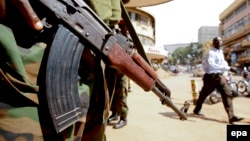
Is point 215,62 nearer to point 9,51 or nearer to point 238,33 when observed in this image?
point 9,51

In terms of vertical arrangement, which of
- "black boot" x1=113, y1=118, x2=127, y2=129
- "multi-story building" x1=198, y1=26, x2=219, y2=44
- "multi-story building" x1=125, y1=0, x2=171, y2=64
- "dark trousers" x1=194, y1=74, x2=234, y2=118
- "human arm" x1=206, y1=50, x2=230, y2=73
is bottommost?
"black boot" x1=113, y1=118, x2=127, y2=129

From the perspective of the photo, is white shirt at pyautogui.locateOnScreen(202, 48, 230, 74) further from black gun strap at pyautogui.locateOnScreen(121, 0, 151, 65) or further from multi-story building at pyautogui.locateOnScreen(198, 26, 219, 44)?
multi-story building at pyautogui.locateOnScreen(198, 26, 219, 44)

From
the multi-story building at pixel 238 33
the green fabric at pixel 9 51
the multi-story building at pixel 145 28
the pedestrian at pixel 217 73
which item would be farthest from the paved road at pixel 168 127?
the multi-story building at pixel 238 33

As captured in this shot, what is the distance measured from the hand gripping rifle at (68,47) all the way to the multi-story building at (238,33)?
4018cm

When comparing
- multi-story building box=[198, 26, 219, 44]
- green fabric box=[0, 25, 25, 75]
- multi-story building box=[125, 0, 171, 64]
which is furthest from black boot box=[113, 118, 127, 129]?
multi-story building box=[198, 26, 219, 44]

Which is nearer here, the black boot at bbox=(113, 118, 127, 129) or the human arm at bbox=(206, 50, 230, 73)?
the black boot at bbox=(113, 118, 127, 129)

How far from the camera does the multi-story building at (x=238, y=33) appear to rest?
42.5 meters

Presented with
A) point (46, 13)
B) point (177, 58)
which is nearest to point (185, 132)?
point (46, 13)

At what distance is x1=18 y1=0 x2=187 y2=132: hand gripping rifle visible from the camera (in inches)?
38.6

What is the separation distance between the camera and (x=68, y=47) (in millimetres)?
1056

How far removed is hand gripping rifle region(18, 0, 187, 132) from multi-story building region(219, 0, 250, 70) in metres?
40.2

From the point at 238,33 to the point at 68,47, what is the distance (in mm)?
49229

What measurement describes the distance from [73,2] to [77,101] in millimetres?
405

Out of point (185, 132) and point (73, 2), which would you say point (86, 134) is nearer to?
point (73, 2)
